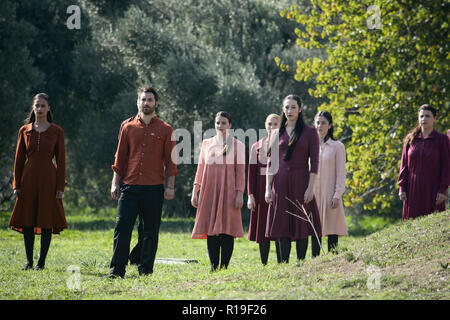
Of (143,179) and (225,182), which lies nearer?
(143,179)

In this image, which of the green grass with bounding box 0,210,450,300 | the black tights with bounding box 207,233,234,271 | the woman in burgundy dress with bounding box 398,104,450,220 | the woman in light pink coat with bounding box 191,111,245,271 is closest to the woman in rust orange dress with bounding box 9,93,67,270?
the green grass with bounding box 0,210,450,300

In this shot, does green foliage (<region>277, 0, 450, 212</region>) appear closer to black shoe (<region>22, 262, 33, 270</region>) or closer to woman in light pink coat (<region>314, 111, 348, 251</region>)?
woman in light pink coat (<region>314, 111, 348, 251</region>)

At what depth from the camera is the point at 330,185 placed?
1104cm

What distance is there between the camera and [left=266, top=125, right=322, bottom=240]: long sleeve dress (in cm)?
921

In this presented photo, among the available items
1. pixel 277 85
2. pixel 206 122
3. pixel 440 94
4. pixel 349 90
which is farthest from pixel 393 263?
pixel 277 85

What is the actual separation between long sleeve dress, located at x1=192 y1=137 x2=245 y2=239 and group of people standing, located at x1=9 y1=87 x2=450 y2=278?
0.5 inches

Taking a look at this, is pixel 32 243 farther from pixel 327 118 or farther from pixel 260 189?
pixel 327 118

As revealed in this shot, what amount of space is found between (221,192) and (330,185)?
1.80 meters

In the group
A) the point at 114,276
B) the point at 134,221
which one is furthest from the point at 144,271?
the point at 134,221

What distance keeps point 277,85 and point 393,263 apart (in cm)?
1880

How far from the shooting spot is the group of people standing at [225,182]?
9258 millimetres

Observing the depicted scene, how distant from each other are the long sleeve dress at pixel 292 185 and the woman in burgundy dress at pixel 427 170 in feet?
6.89

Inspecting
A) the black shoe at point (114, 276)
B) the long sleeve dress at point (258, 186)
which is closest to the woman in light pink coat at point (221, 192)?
the long sleeve dress at point (258, 186)
